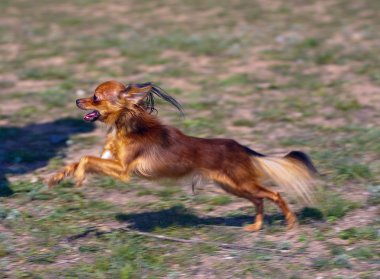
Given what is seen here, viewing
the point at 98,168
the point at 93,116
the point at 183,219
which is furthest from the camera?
the point at 183,219

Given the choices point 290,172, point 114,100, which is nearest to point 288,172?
point 290,172

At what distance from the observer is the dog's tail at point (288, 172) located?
5.59 meters

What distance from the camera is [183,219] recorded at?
5.86 metres

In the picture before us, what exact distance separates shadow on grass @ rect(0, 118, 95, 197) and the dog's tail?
212 centimetres

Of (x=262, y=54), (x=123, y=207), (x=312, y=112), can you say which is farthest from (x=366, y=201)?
(x=262, y=54)

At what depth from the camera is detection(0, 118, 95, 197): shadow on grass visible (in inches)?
279

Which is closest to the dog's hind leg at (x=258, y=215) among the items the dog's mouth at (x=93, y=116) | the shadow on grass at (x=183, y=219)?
the shadow on grass at (x=183, y=219)

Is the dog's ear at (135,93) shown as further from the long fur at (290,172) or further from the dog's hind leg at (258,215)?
the dog's hind leg at (258,215)

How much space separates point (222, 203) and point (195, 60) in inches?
179

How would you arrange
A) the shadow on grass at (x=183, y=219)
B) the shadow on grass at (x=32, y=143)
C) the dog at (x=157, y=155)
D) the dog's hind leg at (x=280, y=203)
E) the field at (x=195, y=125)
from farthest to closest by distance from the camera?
1. the shadow on grass at (x=32, y=143)
2. the shadow on grass at (x=183, y=219)
3. the dog's hind leg at (x=280, y=203)
4. the dog at (x=157, y=155)
5. the field at (x=195, y=125)

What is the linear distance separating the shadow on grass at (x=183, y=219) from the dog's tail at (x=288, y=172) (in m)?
0.25

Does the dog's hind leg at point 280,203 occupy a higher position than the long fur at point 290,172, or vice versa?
the long fur at point 290,172

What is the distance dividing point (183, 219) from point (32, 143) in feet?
8.07

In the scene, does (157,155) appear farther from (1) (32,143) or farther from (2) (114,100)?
(1) (32,143)
